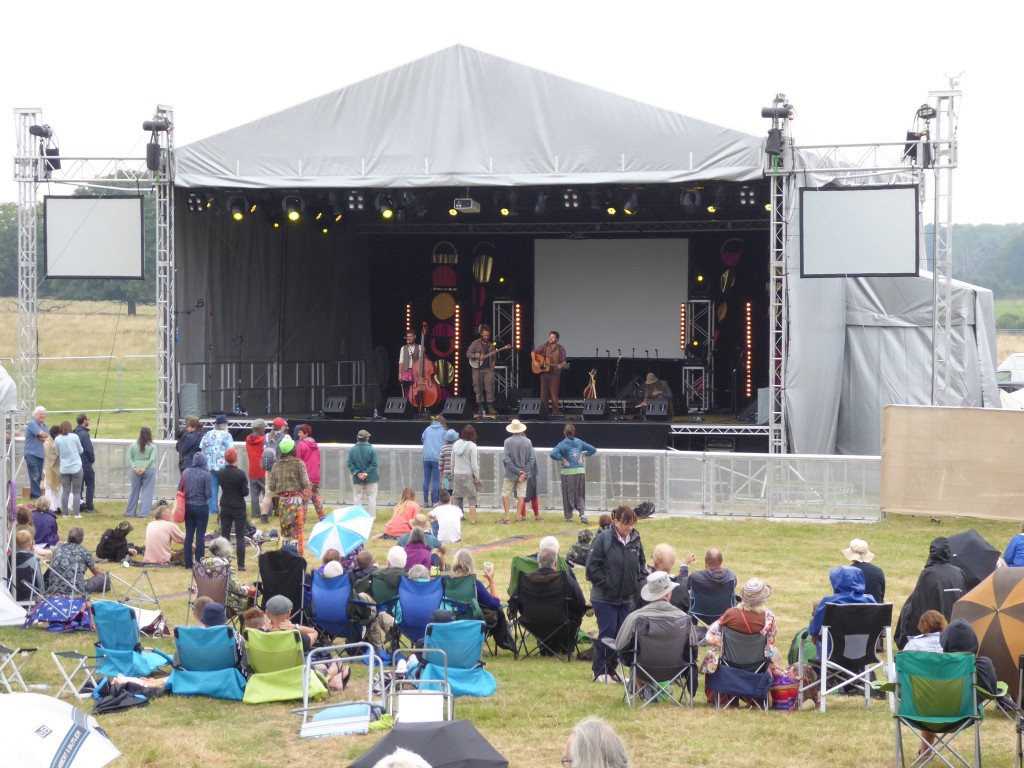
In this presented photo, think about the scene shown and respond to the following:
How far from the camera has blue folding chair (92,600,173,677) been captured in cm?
927

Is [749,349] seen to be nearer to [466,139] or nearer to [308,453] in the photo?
[466,139]

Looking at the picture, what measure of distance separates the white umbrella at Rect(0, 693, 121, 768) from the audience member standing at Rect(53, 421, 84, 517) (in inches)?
493

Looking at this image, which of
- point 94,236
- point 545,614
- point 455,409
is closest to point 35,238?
point 94,236

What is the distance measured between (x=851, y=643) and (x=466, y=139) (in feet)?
42.4

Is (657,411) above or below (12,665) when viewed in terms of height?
above

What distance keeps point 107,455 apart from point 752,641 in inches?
502

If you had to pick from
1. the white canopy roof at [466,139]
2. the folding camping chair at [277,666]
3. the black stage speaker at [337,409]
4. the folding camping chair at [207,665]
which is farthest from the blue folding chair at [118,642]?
the black stage speaker at [337,409]

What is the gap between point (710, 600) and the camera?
10203mm

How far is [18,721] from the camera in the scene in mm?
5176

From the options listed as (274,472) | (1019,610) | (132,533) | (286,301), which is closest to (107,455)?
(132,533)

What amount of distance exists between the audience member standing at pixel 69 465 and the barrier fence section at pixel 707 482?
339cm

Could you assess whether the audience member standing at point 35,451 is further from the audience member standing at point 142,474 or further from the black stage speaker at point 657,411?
the black stage speaker at point 657,411

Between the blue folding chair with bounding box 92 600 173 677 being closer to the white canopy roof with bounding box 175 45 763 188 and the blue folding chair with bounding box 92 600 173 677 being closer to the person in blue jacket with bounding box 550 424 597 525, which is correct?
the person in blue jacket with bounding box 550 424 597 525

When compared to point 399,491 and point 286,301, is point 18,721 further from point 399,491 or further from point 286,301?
point 286,301
